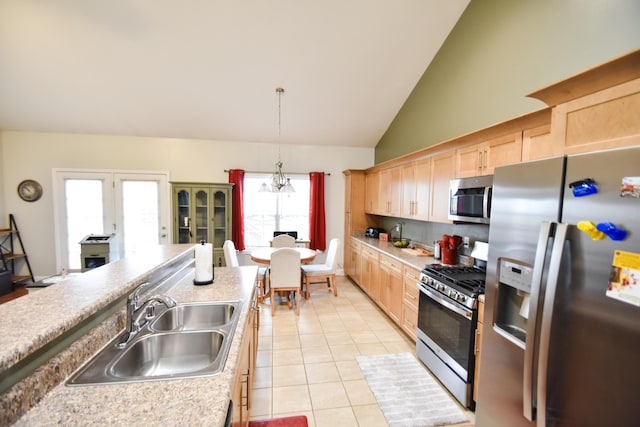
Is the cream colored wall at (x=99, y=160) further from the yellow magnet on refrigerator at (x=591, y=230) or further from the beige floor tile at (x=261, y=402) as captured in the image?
the yellow magnet on refrigerator at (x=591, y=230)

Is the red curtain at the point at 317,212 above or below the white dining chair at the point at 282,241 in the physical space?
above

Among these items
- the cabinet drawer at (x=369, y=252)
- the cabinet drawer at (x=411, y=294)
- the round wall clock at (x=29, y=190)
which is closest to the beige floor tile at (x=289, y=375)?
the cabinet drawer at (x=411, y=294)

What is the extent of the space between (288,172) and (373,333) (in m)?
3.33

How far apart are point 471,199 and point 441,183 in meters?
0.67

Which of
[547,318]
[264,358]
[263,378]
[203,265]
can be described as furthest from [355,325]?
[547,318]

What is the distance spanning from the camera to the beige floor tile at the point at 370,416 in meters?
1.99

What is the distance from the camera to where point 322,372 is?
2561 mm

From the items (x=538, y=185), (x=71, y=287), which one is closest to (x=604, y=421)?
(x=538, y=185)

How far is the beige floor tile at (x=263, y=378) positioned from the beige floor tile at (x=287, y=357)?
0.12 metres

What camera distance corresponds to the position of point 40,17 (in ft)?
10.0

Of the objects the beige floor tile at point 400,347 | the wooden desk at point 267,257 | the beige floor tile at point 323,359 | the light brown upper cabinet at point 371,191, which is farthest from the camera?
the light brown upper cabinet at point 371,191

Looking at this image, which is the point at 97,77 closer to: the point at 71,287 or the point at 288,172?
the point at 288,172

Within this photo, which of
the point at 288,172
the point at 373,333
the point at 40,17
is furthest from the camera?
the point at 288,172

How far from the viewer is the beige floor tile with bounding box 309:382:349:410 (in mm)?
2162
